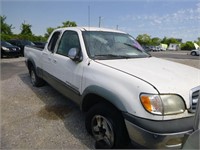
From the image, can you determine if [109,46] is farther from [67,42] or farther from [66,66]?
[67,42]

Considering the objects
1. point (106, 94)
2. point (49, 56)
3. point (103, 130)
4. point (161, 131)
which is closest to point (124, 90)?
point (106, 94)

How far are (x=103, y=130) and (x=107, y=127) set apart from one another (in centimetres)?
13

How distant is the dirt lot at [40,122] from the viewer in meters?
Result: 2.95

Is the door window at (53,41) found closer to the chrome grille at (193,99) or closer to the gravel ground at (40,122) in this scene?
the gravel ground at (40,122)

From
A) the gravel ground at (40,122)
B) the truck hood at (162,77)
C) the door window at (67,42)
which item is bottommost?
the gravel ground at (40,122)

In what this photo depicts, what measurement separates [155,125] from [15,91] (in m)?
4.60

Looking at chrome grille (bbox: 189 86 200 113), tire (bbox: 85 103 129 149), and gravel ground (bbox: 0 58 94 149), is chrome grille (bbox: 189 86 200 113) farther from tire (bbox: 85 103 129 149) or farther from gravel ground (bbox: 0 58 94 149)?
gravel ground (bbox: 0 58 94 149)

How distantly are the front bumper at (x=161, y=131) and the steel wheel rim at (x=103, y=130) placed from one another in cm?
48

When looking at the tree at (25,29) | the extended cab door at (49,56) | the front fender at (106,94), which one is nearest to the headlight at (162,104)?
the front fender at (106,94)

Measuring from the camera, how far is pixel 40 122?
3.60 meters

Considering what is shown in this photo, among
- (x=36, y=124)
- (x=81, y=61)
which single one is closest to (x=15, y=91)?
(x=36, y=124)

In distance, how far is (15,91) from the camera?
5.59 m

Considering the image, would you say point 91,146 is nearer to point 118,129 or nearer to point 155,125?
point 118,129

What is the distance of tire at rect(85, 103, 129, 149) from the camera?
2482 millimetres
